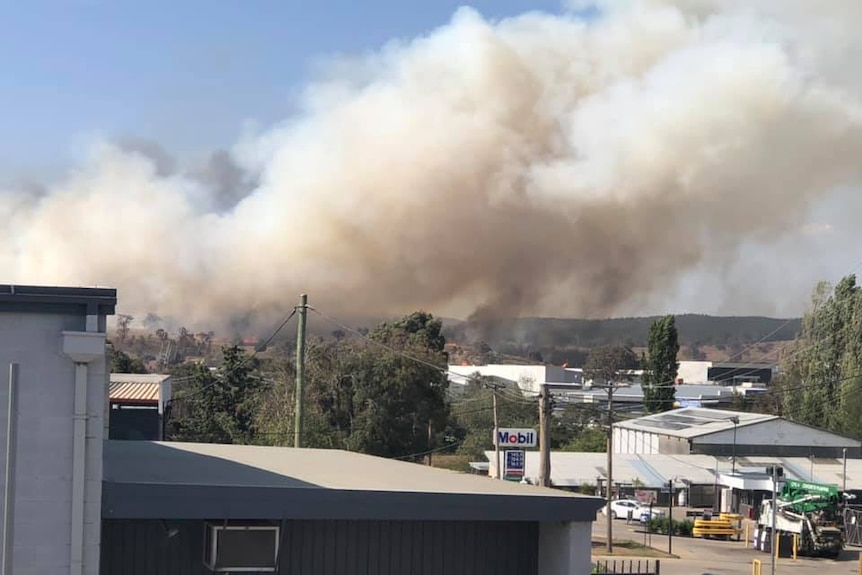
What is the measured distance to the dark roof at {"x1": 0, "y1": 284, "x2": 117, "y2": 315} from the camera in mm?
8250

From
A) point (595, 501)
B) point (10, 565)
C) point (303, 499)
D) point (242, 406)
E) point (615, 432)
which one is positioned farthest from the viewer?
point (615, 432)

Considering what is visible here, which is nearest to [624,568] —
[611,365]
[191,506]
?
[191,506]

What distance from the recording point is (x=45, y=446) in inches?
325

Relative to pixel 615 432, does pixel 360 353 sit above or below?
above

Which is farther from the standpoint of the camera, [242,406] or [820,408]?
[820,408]

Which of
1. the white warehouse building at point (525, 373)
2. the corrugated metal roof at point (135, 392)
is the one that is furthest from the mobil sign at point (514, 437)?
the white warehouse building at point (525, 373)

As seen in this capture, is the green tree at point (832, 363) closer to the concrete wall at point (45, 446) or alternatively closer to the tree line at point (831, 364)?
the tree line at point (831, 364)

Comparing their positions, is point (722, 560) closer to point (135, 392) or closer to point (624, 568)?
point (624, 568)

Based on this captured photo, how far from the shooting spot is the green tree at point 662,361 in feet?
251

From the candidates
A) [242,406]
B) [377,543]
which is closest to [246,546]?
[377,543]

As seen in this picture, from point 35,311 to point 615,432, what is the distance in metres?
53.9

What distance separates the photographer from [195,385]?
203 feet

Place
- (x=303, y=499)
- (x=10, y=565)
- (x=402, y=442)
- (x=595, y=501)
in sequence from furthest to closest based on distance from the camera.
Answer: (x=402, y=442)
(x=595, y=501)
(x=303, y=499)
(x=10, y=565)

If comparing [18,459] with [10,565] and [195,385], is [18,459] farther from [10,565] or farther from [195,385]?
[195,385]
